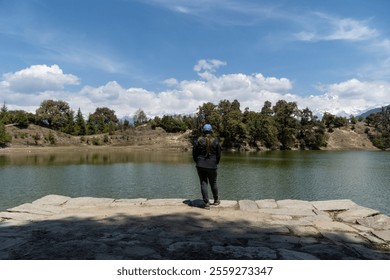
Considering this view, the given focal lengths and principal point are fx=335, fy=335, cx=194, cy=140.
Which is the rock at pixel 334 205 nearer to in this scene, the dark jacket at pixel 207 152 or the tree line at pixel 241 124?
the dark jacket at pixel 207 152

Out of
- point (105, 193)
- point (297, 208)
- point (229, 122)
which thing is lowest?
point (105, 193)

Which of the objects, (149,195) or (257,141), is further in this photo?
(257,141)

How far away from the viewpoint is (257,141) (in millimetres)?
75812

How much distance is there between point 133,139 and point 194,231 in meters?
78.3

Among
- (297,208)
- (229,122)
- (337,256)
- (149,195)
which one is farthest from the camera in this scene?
(229,122)

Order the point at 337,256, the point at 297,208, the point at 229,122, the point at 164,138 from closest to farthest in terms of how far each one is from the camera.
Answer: the point at 337,256 < the point at 297,208 < the point at 229,122 < the point at 164,138

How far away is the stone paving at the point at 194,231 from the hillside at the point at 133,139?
6515 cm

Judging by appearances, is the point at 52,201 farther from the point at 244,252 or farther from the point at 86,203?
the point at 244,252

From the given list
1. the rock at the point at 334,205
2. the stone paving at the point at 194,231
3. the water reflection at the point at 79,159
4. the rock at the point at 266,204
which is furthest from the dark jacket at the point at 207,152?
the water reflection at the point at 79,159

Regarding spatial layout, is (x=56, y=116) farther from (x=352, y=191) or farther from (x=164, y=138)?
(x=352, y=191)

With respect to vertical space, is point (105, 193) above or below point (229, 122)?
below

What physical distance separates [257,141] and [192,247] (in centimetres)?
7192

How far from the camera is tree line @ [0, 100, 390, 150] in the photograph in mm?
74500

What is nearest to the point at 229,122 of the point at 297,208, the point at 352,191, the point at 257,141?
the point at 257,141
